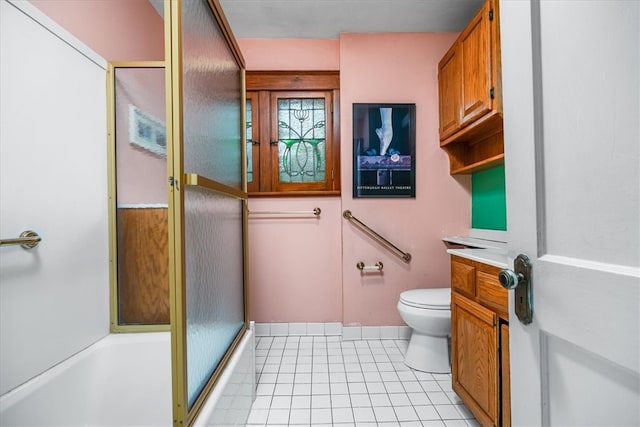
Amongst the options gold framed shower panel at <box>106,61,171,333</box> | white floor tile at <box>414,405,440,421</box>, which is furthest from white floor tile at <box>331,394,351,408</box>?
gold framed shower panel at <box>106,61,171,333</box>

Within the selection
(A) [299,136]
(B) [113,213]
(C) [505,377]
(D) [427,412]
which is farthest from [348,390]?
(A) [299,136]

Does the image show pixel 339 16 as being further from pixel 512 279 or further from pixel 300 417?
pixel 300 417

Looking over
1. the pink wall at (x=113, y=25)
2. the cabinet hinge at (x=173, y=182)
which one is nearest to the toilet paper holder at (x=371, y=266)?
the cabinet hinge at (x=173, y=182)

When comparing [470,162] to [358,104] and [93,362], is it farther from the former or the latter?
[93,362]

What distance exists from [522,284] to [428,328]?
1247mm

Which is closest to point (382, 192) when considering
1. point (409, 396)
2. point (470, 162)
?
point (470, 162)

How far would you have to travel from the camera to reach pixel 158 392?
4.16 ft

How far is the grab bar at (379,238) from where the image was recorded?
2197 mm

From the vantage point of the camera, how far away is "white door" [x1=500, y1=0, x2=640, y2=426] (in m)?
0.41

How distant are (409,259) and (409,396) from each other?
95cm

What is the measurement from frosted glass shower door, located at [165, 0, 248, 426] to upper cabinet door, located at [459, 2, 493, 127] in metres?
1.32

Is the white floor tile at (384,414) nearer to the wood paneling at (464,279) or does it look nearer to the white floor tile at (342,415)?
the white floor tile at (342,415)

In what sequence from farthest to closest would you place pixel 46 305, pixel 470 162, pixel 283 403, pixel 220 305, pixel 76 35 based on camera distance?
1. pixel 470 162
2. pixel 283 403
3. pixel 76 35
4. pixel 220 305
5. pixel 46 305

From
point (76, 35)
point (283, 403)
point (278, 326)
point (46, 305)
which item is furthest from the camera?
point (278, 326)
